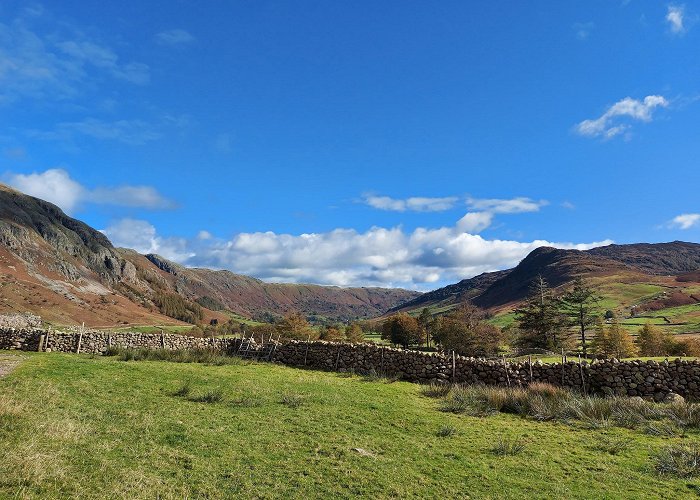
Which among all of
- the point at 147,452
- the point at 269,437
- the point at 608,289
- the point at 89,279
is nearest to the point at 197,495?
the point at 147,452

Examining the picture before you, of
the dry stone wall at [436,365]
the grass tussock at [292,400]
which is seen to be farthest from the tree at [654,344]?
the grass tussock at [292,400]

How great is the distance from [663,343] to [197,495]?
63.1 metres

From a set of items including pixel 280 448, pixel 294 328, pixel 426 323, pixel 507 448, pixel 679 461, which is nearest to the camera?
pixel 679 461

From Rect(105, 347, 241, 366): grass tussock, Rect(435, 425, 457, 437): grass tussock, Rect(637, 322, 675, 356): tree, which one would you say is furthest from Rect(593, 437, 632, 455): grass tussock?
Rect(637, 322, 675, 356): tree

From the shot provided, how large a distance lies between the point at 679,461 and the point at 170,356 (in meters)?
25.3

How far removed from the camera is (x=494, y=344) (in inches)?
2579

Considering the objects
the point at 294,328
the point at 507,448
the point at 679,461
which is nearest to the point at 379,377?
the point at 507,448

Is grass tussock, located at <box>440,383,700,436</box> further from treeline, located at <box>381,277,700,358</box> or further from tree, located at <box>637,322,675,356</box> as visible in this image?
tree, located at <box>637,322,675,356</box>

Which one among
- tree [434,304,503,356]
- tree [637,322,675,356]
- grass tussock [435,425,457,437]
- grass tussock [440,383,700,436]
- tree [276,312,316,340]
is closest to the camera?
grass tussock [435,425,457,437]

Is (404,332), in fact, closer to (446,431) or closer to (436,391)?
(436,391)

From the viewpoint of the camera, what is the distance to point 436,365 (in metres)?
22.7

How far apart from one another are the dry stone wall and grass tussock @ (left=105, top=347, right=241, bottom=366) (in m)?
3.20

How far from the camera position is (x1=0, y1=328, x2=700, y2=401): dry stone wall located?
1928cm

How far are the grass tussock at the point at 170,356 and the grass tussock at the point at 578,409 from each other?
14197 mm
